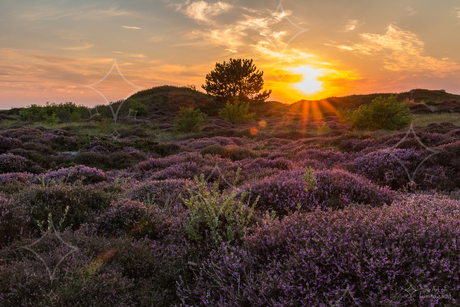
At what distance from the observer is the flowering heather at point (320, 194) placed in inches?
185

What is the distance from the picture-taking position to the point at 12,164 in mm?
10109

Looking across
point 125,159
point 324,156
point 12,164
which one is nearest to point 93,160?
point 125,159

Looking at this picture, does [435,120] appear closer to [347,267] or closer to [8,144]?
[347,267]

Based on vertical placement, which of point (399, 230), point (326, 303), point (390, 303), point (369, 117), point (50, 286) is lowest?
point (50, 286)

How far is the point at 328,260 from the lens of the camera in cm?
235

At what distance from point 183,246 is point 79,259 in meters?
1.16

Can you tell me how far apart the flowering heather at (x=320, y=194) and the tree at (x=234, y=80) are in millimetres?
49360

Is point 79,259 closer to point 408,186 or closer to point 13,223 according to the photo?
point 13,223

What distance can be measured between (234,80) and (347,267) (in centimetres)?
5341

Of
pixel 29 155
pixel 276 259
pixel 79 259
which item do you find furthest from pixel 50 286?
pixel 29 155

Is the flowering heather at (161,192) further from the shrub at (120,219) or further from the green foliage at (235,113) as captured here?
the green foliage at (235,113)

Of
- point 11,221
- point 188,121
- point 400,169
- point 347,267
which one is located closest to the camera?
point 347,267

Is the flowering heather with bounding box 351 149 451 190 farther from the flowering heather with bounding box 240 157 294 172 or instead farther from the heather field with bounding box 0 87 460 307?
the flowering heather with bounding box 240 157 294 172

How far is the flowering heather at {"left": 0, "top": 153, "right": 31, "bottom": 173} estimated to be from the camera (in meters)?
9.91
